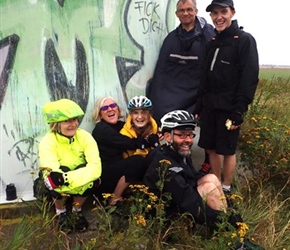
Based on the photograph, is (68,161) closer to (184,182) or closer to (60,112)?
(60,112)

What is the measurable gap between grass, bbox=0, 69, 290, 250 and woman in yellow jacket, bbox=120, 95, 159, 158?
0.78 meters

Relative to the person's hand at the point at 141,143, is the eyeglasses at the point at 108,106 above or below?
above

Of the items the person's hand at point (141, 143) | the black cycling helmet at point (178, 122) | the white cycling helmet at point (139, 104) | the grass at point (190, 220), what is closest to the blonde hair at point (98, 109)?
the white cycling helmet at point (139, 104)

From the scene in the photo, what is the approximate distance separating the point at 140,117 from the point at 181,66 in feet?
3.08

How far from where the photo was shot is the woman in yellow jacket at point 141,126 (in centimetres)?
433

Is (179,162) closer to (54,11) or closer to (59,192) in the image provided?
(59,192)

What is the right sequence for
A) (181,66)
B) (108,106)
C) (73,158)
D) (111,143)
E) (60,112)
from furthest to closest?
(181,66), (108,106), (111,143), (73,158), (60,112)

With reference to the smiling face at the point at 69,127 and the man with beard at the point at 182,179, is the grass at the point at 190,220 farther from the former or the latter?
the smiling face at the point at 69,127

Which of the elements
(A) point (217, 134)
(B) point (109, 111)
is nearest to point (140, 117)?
(B) point (109, 111)

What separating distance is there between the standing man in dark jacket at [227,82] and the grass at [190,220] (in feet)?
1.66

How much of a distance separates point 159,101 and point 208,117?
799 millimetres

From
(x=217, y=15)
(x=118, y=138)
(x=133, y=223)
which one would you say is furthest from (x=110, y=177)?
(x=217, y=15)

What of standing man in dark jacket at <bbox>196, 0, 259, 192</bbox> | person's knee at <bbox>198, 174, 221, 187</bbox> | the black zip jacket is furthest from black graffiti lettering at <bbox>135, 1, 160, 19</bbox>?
person's knee at <bbox>198, 174, 221, 187</bbox>

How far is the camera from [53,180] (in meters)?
3.49
